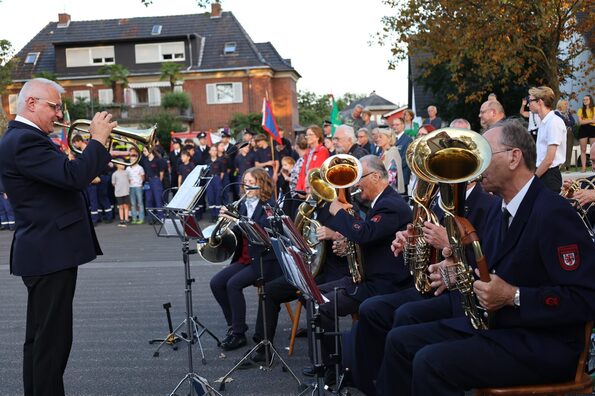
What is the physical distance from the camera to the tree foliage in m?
16.1

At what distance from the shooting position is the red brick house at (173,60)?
48531 millimetres

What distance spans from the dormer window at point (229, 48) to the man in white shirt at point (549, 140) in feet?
143

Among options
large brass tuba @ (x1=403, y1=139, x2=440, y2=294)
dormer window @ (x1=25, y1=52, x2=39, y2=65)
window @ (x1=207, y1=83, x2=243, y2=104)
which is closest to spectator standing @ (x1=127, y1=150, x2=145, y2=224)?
large brass tuba @ (x1=403, y1=139, x2=440, y2=294)

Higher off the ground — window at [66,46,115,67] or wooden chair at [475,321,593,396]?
window at [66,46,115,67]

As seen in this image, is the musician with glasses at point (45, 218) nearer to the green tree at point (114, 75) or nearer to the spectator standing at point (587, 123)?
the spectator standing at point (587, 123)

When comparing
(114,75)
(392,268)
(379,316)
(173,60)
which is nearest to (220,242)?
(392,268)

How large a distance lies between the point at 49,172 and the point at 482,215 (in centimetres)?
278

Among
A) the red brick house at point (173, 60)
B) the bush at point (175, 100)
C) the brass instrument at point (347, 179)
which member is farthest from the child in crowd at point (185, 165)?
the red brick house at point (173, 60)

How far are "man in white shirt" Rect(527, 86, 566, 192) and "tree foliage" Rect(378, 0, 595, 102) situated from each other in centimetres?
829

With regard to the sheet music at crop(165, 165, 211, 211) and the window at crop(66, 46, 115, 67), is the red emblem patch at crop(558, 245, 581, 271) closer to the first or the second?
the sheet music at crop(165, 165, 211, 211)

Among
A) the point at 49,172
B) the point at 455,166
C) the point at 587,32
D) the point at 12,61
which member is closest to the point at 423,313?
the point at 455,166

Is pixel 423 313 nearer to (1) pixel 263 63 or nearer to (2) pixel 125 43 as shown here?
(1) pixel 263 63

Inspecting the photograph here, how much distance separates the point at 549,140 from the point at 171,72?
141 ft

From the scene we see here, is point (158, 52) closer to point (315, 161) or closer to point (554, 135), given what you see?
point (315, 161)
